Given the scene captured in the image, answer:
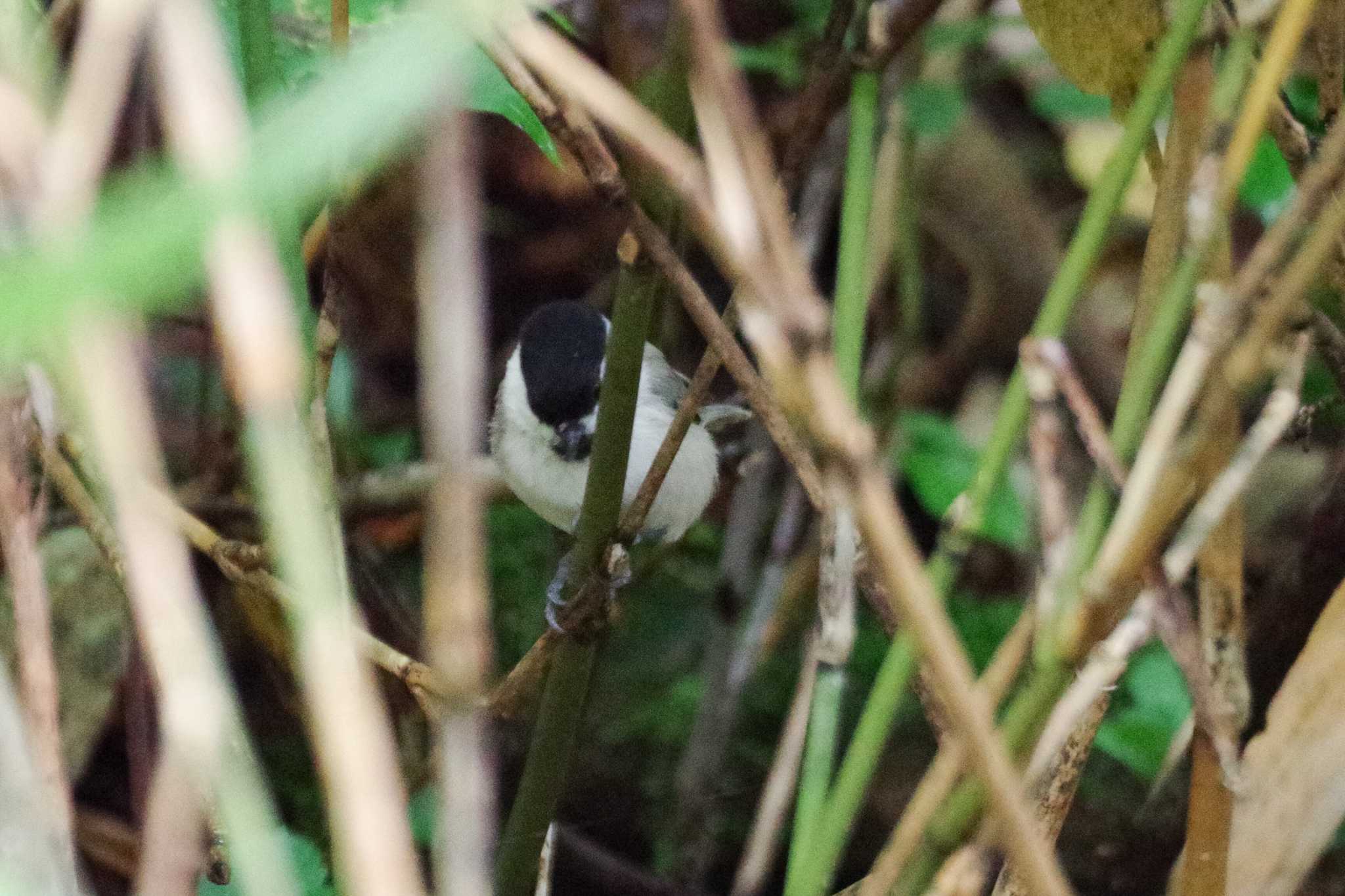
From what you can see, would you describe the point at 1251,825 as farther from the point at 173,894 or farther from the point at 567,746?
the point at 173,894

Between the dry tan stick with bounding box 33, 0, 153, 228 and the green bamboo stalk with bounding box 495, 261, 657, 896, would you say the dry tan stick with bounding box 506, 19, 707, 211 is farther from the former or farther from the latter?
the green bamboo stalk with bounding box 495, 261, 657, 896

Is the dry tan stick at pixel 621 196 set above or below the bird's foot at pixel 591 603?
above

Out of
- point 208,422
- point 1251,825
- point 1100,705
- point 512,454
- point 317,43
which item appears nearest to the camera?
point 1100,705

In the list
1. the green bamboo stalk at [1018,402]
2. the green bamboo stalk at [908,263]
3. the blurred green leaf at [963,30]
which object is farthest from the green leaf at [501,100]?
the green bamboo stalk at [908,263]

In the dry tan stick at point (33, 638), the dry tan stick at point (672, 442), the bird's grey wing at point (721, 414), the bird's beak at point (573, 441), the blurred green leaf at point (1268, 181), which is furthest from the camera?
the bird's grey wing at point (721, 414)

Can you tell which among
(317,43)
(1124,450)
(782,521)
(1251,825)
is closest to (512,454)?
(782,521)

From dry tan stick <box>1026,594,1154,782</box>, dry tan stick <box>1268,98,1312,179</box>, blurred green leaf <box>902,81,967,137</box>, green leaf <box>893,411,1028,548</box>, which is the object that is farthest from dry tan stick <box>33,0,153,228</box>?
blurred green leaf <box>902,81,967,137</box>

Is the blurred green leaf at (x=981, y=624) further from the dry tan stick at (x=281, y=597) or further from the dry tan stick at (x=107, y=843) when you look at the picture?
the dry tan stick at (x=107, y=843)

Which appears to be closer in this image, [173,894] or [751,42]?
[173,894]
